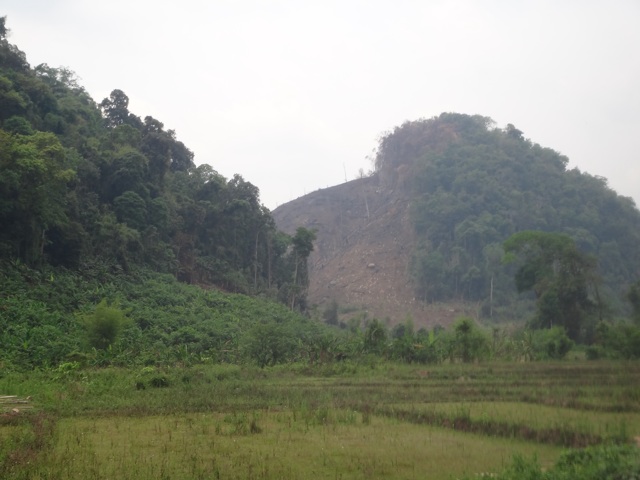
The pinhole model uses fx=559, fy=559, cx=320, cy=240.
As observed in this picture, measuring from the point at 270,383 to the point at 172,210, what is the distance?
86.6 ft

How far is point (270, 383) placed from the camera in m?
19.8

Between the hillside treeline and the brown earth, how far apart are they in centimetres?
305

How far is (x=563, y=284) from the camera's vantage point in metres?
33.4

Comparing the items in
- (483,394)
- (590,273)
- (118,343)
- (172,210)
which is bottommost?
(483,394)

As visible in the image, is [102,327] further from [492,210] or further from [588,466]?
[492,210]

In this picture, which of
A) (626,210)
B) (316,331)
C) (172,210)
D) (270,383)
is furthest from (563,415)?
(626,210)

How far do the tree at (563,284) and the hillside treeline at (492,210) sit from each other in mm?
12440

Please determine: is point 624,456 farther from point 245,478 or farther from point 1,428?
point 1,428

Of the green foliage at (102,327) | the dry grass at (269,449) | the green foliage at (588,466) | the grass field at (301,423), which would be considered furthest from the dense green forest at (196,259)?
the green foliage at (588,466)

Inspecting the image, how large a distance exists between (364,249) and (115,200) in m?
45.9

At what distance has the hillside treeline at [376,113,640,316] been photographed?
57125 mm

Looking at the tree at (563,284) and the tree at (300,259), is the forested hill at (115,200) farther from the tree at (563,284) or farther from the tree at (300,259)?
the tree at (563,284)

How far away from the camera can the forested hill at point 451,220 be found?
192ft

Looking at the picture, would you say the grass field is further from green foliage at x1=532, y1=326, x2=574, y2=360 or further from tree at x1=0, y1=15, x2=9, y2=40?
tree at x1=0, y1=15, x2=9, y2=40
